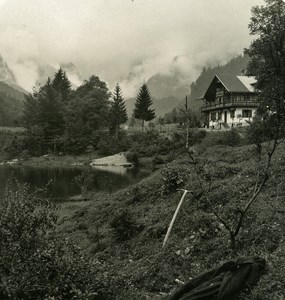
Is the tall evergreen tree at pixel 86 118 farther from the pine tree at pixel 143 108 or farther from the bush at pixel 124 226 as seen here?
the bush at pixel 124 226

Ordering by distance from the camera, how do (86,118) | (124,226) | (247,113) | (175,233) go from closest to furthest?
(175,233)
(124,226)
(247,113)
(86,118)

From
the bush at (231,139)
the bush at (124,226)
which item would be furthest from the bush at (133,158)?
the bush at (124,226)

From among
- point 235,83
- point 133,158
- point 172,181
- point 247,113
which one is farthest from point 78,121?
point 172,181

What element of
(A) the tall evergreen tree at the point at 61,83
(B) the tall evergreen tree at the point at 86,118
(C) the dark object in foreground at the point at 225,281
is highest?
(A) the tall evergreen tree at the point at 61,83

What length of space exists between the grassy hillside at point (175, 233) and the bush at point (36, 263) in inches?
23.5

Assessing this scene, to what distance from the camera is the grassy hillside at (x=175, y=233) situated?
30.1 ft

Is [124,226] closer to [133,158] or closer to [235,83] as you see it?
[133,158]

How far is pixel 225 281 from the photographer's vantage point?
678 centimetres

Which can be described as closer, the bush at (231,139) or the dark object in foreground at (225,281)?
the dark object in foreground at (225,281)

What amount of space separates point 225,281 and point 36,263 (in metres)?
3.65

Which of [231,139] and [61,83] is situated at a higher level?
[61,83]

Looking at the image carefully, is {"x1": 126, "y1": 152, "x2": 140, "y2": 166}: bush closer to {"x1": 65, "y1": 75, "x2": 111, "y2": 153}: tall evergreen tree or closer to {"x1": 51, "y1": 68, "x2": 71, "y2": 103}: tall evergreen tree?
{"x1": 65, "y1": 75, "x2": 111, "y2": 153}: tall evergreen tree

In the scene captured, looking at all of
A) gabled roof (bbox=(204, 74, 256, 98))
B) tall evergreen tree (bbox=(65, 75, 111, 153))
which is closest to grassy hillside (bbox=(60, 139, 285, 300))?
gabled roof (bbox=(204, 74, 256, 98))

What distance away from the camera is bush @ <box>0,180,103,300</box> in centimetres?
675
